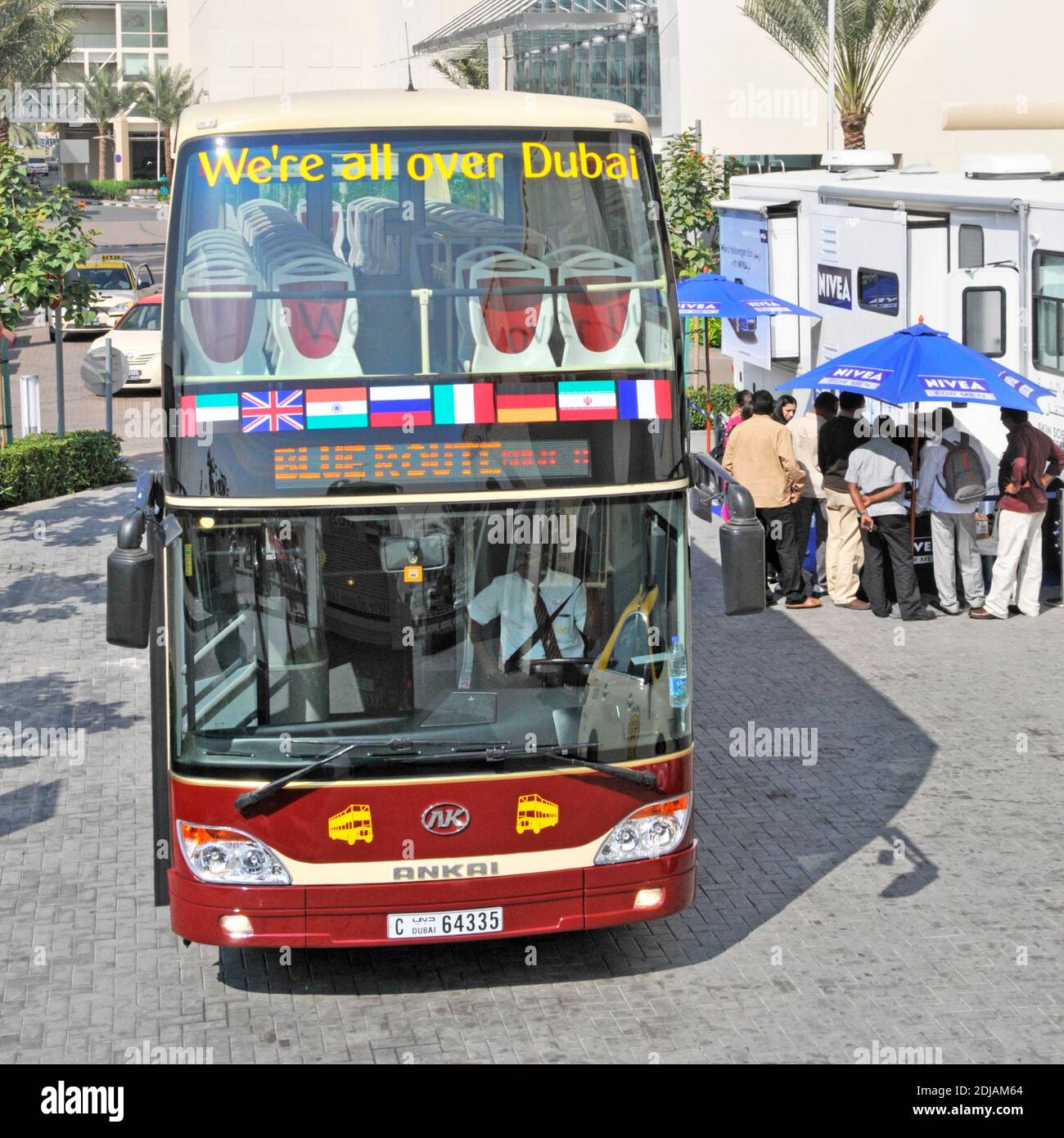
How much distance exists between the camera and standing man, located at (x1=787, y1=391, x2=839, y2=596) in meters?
15.4

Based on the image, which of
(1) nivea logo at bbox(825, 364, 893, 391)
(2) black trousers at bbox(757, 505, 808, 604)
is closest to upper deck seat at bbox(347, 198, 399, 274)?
(1) nivea logo at bbox(825, 364, 893, 391)

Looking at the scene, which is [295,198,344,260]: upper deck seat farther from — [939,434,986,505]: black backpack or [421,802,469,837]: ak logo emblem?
[939,434,986,505]: black backpack

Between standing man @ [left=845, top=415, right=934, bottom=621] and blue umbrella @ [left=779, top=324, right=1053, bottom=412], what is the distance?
23.8 inches

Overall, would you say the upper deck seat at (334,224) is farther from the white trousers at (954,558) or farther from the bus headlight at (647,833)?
the white trousers at (954,558)

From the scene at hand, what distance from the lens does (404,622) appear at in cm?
714

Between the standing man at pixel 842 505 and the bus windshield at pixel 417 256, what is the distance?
26.0 ft

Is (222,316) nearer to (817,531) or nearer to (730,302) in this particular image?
(817,531)

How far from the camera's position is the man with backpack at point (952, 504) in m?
14.7

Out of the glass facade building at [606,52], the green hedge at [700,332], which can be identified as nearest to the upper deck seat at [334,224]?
the green hedge at [700,332]

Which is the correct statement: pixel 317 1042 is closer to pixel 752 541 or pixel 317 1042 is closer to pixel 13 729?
pixel 752 541

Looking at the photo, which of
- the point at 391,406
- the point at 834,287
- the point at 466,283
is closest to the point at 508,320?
the point at 466,283

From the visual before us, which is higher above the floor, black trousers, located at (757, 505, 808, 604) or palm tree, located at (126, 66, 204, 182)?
palm tree, located at (126, 66, 204, 182)

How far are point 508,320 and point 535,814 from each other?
2.16m

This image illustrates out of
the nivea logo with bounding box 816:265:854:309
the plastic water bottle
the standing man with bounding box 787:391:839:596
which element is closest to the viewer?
the plastic water bottle
